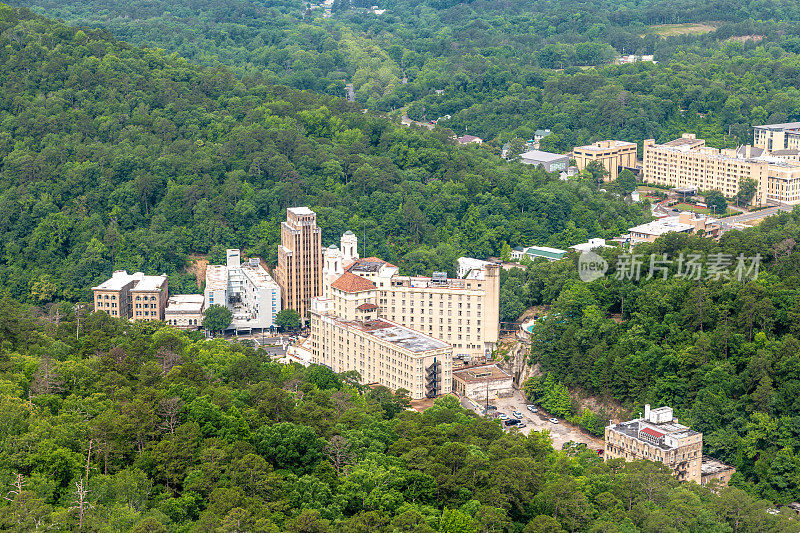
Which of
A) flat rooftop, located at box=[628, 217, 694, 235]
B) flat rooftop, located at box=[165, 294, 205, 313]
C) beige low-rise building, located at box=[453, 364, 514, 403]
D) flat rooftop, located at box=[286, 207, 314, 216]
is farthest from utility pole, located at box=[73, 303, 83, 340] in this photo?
flat rooftop, located at box=[628, 217, 694, 235]

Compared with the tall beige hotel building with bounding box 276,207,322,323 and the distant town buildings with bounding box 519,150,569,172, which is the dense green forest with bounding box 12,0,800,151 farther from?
the tall beige hotel building with bounding box 276,207,322,323

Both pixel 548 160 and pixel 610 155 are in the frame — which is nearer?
pixel 548 160

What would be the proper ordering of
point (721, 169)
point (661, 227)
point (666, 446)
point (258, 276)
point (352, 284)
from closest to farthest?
point (666, 446) < point (352, 284) < point (258, 276) < point (661, 227) < point (721, 169)

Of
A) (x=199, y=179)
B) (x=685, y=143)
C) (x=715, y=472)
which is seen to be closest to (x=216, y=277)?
(x=199, y=179)

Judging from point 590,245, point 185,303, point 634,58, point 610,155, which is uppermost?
point 634,58

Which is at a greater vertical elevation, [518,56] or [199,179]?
[518,56]

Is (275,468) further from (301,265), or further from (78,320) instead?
(301,265)

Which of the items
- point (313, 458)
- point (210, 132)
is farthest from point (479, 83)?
point (313, 458)

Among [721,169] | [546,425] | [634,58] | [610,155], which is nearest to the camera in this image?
[546,425]
